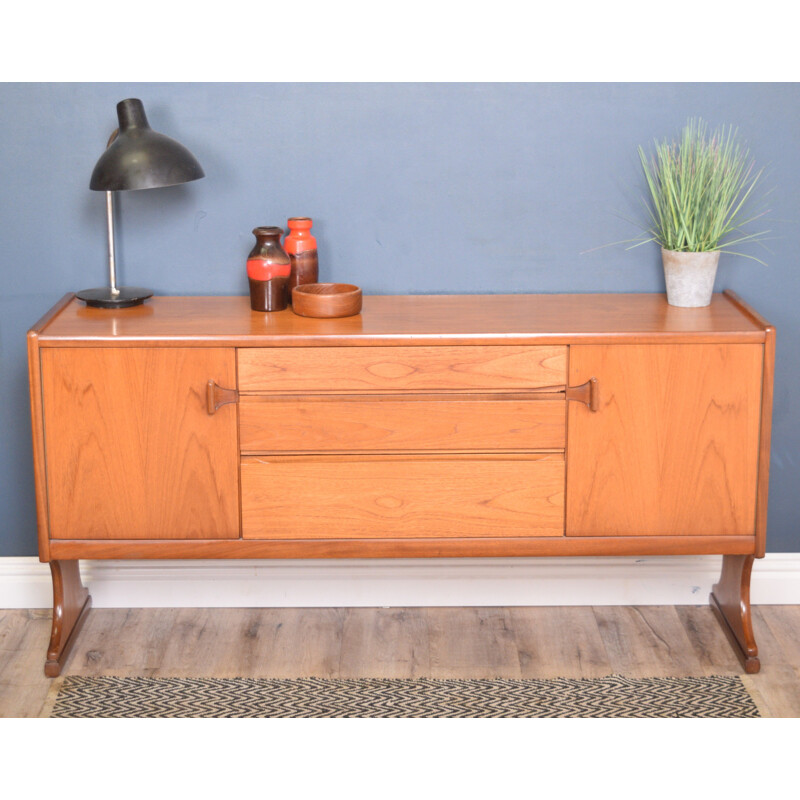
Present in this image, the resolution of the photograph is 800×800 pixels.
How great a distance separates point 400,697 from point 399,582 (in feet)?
1.57

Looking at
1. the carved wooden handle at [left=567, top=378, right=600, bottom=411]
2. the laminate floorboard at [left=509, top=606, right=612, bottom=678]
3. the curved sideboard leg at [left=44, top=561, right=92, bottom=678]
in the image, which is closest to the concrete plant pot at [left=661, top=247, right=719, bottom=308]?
the carved wooden handle at [left=567, top=378, right=600, bottom=411]

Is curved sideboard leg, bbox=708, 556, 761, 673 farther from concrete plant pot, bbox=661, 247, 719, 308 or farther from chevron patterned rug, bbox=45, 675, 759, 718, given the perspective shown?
concrete plant pot, bbox=661, 247, 719, 308

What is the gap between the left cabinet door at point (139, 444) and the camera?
2652 millimetres

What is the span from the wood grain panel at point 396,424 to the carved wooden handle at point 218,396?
0.03m

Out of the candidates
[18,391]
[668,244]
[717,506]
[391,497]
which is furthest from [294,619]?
[668,244]

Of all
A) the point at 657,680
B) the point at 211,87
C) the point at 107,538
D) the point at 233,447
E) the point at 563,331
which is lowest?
the point at 657,680

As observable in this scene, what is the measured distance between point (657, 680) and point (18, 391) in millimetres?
1849

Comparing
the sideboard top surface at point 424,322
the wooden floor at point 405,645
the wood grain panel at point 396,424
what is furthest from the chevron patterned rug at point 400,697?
the sideboard top surface at point 424,322

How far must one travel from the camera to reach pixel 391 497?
8.98 ft

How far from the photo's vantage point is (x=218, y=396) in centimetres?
267

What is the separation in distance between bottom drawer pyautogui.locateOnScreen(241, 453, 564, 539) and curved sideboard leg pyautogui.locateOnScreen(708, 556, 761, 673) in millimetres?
548

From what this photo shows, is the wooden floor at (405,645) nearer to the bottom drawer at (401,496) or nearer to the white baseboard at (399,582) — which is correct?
the white baseboard at (399,582)

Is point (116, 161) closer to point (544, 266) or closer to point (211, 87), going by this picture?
point (211, 87)

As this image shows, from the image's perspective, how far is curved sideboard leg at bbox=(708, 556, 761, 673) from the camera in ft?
9.42
